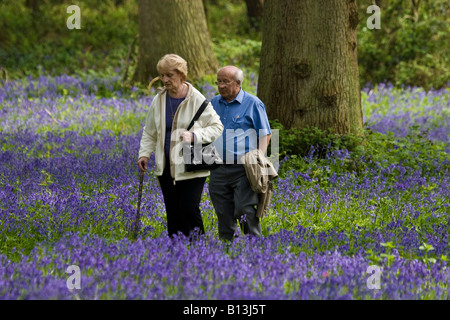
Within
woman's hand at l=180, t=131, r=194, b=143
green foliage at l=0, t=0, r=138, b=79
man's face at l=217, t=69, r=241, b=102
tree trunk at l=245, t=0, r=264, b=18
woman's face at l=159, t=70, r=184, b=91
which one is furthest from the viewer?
tree trunk at l=245, t=0, r=264, b=18

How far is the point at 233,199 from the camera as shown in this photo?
5.48 metres

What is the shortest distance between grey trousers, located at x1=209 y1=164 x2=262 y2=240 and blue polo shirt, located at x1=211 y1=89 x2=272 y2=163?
12cm

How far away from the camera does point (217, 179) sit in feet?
17.7

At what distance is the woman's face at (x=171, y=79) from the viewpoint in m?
4.95

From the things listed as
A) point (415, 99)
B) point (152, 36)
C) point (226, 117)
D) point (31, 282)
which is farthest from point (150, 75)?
point (31, 282)

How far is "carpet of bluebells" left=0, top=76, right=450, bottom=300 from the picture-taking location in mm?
4211

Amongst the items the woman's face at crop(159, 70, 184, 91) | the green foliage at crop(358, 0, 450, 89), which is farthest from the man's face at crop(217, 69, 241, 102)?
the green foliage at crop(358, 0, 450, 89)

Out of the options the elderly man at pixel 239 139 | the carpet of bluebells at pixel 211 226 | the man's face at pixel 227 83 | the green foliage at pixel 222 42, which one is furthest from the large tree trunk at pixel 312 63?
the green foliage at pixel 222 42

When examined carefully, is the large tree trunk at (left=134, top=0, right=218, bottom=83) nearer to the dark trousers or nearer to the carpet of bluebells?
the carpet of bluebells

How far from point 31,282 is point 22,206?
2.27 metres

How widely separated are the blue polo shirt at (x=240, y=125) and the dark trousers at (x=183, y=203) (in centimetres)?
31

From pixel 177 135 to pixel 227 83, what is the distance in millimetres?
569

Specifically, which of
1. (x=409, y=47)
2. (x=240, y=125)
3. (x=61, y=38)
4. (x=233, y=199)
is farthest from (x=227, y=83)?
(x=61, y=38)

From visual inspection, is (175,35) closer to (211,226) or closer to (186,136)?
(211,226)
